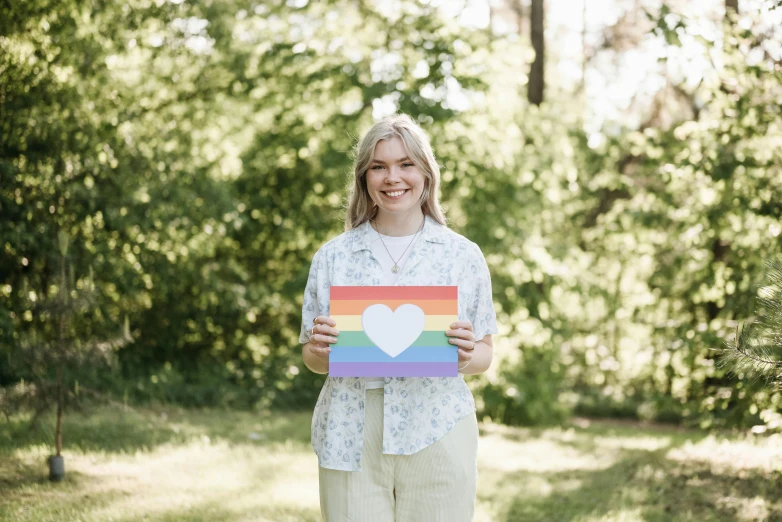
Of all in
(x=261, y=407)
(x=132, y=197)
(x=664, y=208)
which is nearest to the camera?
(x=132, y=197)

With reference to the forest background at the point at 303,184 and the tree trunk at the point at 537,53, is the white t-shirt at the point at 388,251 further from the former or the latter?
the tree trunk at the point at 537,53

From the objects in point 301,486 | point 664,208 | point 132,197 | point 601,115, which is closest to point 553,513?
point 301,486

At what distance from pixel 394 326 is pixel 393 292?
11 centimetres

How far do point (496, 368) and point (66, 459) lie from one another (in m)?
5.66

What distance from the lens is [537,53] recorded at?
1275 centimetres

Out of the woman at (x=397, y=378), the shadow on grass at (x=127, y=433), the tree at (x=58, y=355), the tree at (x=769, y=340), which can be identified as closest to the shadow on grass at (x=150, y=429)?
the shadow on grass at (x=127, y=433)


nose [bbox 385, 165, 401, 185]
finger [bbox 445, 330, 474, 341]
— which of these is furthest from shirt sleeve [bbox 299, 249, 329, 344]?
finger [bbox 445, 330, 474, 341]

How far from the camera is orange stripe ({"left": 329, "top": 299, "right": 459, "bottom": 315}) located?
260 centimetres

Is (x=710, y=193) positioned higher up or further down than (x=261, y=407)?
higher up

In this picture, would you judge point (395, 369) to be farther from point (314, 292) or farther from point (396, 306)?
point (314, 292)

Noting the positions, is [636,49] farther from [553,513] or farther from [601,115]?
[553,513]

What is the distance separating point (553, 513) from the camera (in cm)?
532

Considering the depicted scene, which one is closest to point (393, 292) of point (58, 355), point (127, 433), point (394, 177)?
point (394, 177)

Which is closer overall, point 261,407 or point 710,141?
point 710,141
